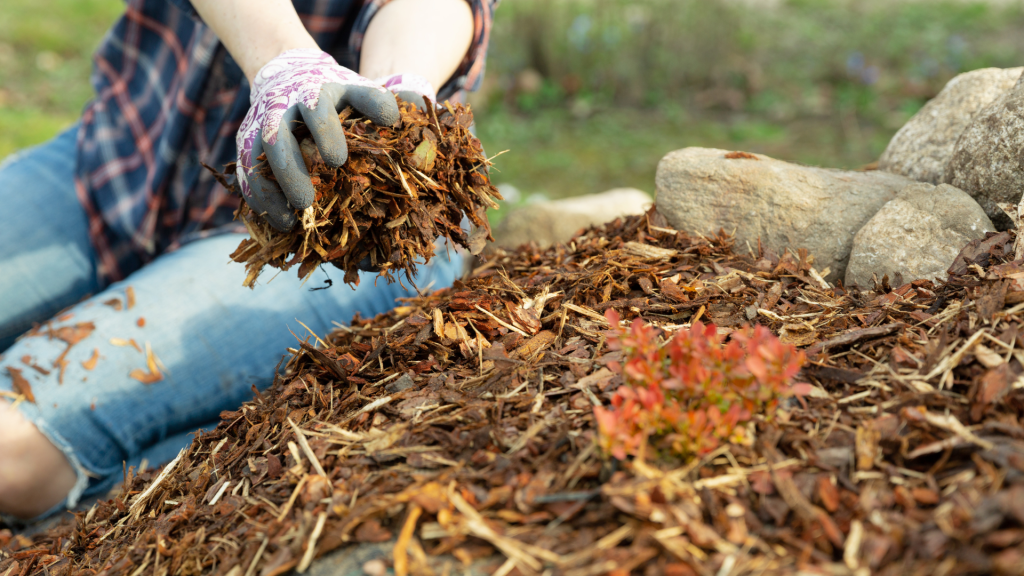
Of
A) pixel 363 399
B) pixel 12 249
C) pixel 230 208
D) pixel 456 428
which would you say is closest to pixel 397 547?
pixel 456 428

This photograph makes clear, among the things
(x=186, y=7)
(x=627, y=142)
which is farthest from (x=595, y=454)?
(x=627, y=142)

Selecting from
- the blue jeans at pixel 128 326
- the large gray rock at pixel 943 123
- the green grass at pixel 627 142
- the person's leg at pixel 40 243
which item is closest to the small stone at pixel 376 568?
the blue jeans at pixel 128 326

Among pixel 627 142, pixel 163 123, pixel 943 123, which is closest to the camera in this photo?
pixel 943 123

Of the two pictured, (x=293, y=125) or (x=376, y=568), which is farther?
(x=293, y=125)

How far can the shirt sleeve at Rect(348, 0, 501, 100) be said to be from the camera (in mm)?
2646

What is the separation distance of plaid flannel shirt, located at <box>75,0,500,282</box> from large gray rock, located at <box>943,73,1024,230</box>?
70.9 inches

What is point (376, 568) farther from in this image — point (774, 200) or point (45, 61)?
point (45, 61)

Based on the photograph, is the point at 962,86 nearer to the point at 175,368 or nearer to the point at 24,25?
the point at 175,368

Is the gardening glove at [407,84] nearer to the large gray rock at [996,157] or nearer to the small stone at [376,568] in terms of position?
the small stone at [376,568]

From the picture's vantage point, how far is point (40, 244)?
3006mm

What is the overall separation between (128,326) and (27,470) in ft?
1.98

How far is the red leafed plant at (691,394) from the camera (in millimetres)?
1184

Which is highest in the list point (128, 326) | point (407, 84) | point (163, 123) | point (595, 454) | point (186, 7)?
point (186, 7)

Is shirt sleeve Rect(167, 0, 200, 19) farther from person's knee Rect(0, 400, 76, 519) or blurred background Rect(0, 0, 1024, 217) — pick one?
blurred background Rect(0, 0, 1024, 217)
